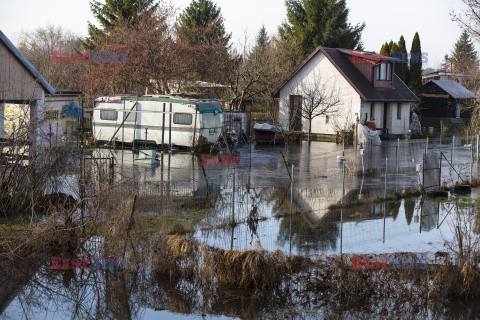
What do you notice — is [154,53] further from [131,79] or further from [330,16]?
[330,16]

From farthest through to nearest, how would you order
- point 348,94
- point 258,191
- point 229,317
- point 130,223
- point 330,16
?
point 330,16, point 348,94, point 258,191, point 130,223, point 229,317

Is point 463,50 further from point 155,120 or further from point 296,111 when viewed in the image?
point 155,120

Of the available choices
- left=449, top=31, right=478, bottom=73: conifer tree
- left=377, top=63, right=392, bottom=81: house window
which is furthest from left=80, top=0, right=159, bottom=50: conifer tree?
left=449, top=31, right=478, bottom=73: conifer tree

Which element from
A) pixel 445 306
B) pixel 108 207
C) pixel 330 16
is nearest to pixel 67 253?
pixel 108 207

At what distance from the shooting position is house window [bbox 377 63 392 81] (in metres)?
39.7

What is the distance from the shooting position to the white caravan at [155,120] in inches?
1072

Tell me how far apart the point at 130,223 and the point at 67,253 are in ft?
5.07

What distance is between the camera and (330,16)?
2047 inches

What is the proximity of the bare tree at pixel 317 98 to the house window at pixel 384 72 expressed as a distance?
382cm

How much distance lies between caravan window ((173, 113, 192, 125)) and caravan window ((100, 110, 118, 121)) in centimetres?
335

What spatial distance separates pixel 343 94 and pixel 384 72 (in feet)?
14.7

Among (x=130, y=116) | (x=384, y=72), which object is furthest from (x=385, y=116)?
(x=130, y=116)

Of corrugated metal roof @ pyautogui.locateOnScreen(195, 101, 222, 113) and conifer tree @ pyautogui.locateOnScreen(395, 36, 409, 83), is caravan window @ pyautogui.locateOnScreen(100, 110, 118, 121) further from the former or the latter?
conifer tree @ pyautogui.locateOnScreen(395, 36, 409, 83)

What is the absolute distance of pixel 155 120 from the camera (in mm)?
27984
